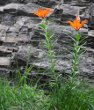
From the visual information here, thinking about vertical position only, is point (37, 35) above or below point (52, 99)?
above

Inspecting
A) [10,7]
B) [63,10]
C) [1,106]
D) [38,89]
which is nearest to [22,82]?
[38,89]

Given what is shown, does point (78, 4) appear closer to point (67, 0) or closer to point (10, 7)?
point (67, 0)

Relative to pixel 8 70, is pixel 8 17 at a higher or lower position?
higher

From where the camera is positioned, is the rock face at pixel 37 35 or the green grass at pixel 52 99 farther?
the rock face at pixel 37 35

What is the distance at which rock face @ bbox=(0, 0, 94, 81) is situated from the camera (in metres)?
5.23

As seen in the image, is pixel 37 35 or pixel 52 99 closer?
pixel 52 99

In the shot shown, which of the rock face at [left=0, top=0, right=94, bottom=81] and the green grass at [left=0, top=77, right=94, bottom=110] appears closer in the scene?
the green grass at [left=0, top=77, right=94, bottom=110]

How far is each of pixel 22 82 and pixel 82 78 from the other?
792 mm

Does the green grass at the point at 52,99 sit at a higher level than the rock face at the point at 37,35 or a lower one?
lower

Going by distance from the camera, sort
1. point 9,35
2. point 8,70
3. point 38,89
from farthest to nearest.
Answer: point 9,35 < point 8,70 < point 38,89

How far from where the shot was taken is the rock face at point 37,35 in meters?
5.23

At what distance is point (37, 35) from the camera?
5.63 metres

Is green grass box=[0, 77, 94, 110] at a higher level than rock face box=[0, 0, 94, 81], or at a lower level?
A: lower

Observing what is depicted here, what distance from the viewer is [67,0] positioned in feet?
22.2
